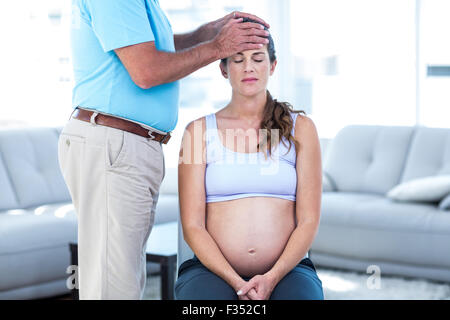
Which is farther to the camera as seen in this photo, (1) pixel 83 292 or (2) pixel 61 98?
(2) pixel 61 98

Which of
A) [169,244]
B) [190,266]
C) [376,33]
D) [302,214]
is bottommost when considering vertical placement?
[169,244]

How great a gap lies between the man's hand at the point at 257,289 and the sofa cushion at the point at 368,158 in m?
2.52

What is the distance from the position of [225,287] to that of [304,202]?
366 millimetres

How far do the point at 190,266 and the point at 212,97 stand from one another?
374 centimetres

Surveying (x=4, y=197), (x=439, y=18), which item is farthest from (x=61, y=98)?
(x=439, y=18)

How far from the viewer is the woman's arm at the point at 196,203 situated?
193 cm

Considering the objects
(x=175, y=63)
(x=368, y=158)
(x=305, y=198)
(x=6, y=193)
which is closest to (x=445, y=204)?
(x=368, y=158)

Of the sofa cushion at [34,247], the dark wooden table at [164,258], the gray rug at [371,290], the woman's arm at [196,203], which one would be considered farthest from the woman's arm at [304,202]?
the sofa cushion at [34,247]

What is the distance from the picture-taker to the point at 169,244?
307 centimetres

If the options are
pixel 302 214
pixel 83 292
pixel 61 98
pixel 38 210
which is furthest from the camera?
pixel 61 98
